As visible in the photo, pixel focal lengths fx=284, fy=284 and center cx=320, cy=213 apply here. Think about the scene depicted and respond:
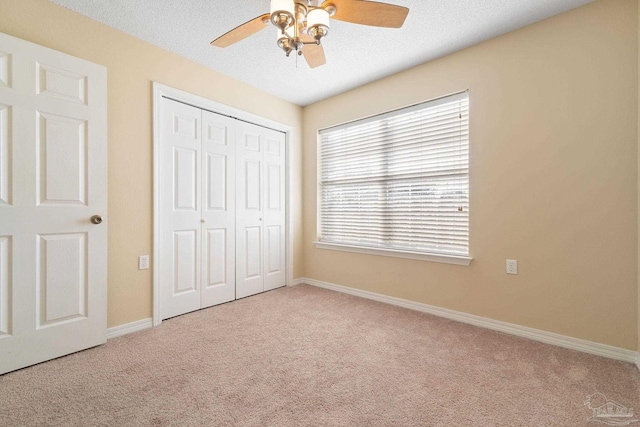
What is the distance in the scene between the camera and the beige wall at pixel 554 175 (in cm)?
193

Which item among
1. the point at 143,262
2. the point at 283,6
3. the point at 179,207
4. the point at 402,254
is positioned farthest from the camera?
the point at 402,254

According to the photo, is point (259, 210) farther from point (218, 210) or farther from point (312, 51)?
point (312, 51)

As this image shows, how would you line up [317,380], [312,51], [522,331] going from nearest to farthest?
[317,380] < [312,51] < [522,331]

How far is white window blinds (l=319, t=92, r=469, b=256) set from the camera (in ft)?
8.77

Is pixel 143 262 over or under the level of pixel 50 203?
under

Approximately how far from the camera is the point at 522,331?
2293 mm

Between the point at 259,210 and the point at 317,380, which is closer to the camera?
the point at 317,380

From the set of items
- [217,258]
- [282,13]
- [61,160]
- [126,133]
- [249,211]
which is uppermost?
[282,13]

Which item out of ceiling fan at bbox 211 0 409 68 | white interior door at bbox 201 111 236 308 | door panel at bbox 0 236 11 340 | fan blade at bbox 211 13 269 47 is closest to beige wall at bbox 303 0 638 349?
ceiling fan at bbox 211 0 409 68

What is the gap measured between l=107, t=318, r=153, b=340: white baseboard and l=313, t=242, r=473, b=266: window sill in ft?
6.81

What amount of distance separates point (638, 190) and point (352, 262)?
245 centimetres

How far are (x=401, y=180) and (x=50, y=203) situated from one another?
295 centimetres

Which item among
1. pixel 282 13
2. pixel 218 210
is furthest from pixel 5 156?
pixel 282 13

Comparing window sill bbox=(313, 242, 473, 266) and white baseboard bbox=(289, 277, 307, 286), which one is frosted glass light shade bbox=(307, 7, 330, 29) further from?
white baseboard bbox=(289, 277, 307, 286)
